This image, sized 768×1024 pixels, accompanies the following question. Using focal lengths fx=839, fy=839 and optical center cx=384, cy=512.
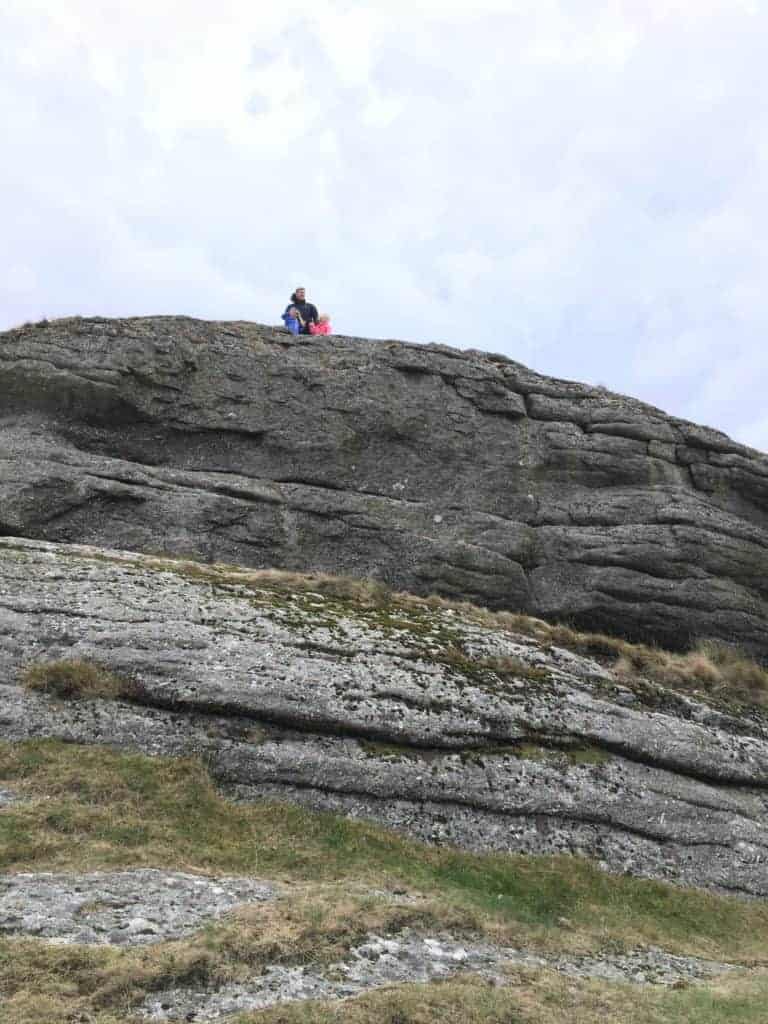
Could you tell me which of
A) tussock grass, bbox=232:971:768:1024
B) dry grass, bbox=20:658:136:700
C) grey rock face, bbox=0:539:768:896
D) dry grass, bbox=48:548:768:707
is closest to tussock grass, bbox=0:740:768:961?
grey rock face, bbox=0:539:768:896

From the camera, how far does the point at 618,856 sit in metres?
20.5

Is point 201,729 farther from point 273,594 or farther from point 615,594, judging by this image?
point 615,594

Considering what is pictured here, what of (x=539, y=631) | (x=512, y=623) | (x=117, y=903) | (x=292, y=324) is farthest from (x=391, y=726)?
(x=292, y=324)

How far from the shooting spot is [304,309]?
42.0m

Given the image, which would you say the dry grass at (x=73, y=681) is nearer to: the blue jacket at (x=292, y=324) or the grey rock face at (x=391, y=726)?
the grey rock face at (x=391, y=726)

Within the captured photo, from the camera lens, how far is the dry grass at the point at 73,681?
20.2 metres

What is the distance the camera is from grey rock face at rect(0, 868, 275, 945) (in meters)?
12.7

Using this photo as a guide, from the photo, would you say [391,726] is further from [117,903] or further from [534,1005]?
[534,1005]

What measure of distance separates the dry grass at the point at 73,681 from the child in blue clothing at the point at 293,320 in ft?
78.9

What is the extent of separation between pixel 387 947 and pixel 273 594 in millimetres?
13946

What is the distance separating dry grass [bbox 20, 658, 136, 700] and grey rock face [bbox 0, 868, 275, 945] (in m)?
5.96

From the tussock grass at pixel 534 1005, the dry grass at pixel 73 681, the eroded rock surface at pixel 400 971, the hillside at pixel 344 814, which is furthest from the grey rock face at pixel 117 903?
the dry grass at pixel 73 681

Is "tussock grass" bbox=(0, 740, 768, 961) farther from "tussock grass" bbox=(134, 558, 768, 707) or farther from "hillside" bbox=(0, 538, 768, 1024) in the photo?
"tussock grass" bbox=(134, 558, 768, 707)

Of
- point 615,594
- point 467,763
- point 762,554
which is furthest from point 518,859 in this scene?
point 762,554
